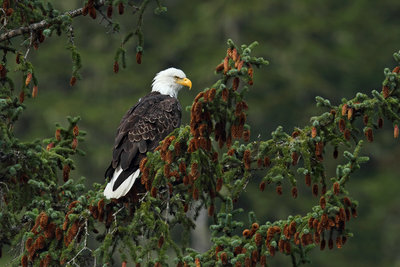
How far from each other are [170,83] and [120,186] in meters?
2.86

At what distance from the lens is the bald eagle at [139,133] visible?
24.7ft

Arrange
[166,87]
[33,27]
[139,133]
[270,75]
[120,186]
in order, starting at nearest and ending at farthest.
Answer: [33,27], [120,186], [139,133], [166,87], [270,75]

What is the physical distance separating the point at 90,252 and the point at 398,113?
1.85 meters

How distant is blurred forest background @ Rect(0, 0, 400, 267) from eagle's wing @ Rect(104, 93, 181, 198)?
13.6 metres

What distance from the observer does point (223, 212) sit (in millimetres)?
6102

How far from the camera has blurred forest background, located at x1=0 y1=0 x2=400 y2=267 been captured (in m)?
23.7

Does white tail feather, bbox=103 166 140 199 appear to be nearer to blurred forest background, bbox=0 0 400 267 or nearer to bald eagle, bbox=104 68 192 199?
bald eagle, bbox=104 68 192 199

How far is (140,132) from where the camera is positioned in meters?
8.09

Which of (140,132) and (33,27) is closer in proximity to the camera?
(33,27)

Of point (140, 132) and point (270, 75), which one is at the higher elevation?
point (270, 75)

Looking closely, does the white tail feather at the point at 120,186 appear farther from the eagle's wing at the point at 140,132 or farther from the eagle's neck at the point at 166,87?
the eagle's neck at the point at 166,87

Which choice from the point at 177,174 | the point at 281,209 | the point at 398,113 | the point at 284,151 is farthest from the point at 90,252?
the point at 281,209

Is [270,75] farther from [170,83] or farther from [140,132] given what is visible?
[140,132]

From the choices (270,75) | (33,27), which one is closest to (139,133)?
(33,27)
